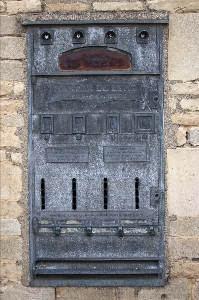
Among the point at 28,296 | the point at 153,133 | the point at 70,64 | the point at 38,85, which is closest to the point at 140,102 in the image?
the point at 153,133

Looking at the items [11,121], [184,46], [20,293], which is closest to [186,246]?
[20,293]

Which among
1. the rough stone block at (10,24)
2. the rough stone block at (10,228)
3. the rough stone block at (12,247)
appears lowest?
the rough stone block at (12,247)

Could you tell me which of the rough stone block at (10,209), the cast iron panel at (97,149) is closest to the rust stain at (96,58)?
the cast iron panel at (97,149)

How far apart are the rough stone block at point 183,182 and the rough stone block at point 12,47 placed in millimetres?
1160

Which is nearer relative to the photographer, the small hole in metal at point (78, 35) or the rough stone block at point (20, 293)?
the small hole in metal at point (78, 35)

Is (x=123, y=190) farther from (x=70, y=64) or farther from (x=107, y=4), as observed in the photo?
(x=107, y=4)

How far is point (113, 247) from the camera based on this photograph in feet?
8.32

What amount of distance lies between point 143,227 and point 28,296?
0.90m

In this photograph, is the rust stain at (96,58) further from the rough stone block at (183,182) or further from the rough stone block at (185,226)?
the rough stone block at (185,226)

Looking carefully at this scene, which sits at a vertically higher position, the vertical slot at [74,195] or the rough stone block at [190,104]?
the rough stone block at [190,104]

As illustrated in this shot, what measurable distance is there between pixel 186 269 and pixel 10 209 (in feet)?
4.03

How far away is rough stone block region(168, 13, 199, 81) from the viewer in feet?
8.12

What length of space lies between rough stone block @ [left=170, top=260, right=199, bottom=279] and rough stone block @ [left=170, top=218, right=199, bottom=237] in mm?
189

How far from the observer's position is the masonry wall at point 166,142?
2.48m
